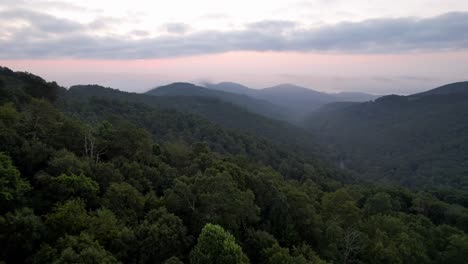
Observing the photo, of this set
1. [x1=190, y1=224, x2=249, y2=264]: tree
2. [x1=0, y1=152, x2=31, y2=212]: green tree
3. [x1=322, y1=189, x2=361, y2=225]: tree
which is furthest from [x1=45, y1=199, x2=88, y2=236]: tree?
[x1=322, y1=189, x2=361, y2=225]: tree

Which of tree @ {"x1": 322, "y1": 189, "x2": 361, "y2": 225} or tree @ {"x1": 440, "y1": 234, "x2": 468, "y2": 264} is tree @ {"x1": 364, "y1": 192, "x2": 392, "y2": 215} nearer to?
tree @ {"x1": 440, "y1": 234, "x2": 468, "y2": 264}

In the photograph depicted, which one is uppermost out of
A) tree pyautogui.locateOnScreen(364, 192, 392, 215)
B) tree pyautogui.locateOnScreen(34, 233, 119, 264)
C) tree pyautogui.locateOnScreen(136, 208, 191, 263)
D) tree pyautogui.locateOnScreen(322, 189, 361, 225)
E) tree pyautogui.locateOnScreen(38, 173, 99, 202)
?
tree pyautogui.locateOnScreen(38, 173, 99, 202)

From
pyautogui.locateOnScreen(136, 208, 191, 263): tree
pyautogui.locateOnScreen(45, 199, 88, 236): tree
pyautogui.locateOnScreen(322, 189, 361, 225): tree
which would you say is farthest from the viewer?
pyautogui.locateOnScreen(322, 189, 361, 225): tree

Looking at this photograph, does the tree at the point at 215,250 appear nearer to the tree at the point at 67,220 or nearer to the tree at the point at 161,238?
the tree at the point at 161,238

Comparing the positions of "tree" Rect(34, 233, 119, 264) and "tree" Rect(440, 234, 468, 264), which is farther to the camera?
"tree" Rect(440, 234, 468, 264)

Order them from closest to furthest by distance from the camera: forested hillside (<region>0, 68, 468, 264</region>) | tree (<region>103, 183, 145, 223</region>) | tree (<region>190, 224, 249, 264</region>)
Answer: tree (<region>190, 224, 249, 264</region>)
forested hillside (<region>0, 68, 468, 264</region>)
tree (<region>103, 183, 145, 223</region>)

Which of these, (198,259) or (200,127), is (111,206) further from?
(200,127)

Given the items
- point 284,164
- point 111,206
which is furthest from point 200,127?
point 111,206
